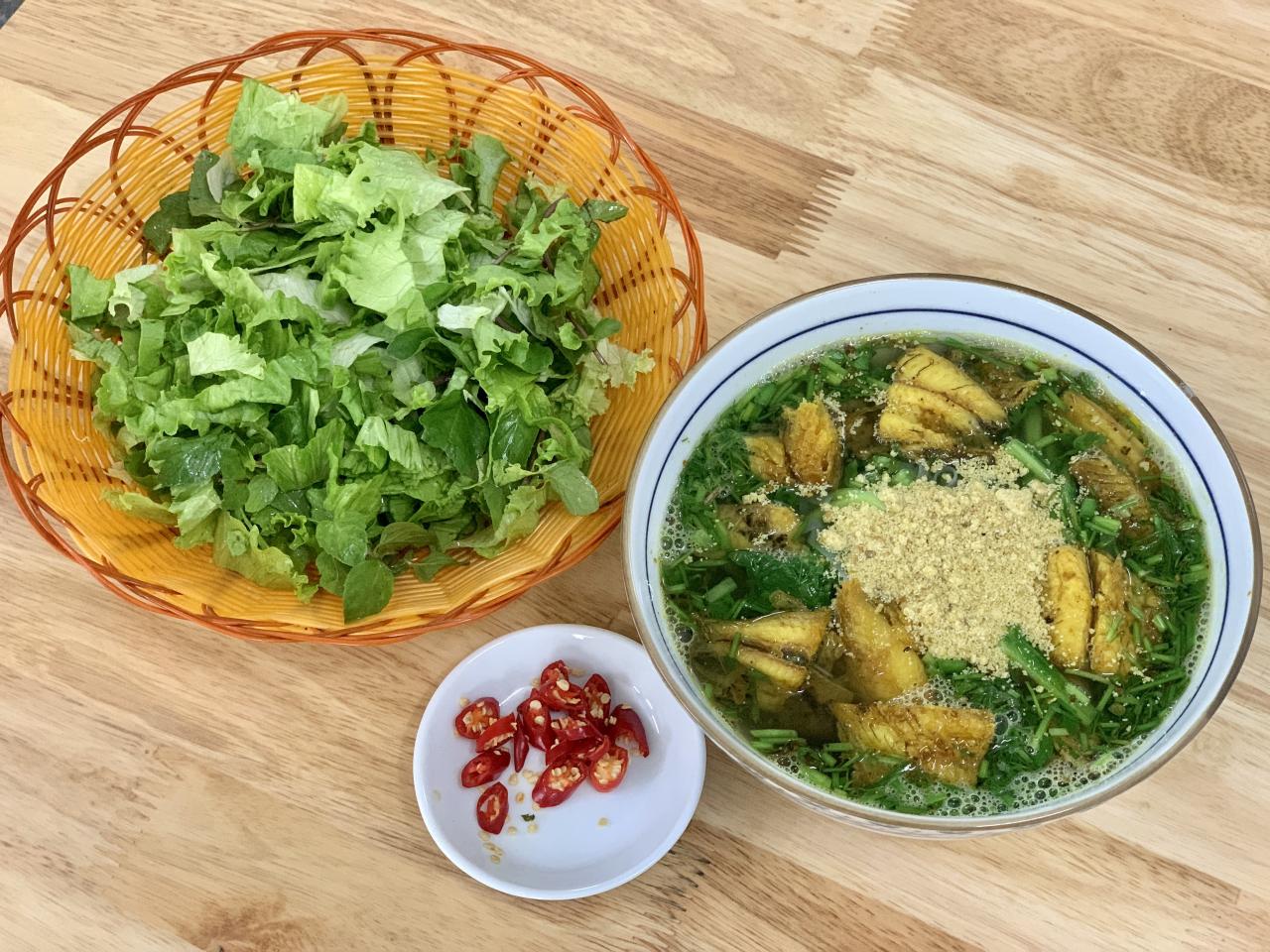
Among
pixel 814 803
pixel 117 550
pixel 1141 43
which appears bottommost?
pixel 117 550

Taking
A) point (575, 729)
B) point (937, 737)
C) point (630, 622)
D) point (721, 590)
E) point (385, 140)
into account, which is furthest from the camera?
point (385, 140)

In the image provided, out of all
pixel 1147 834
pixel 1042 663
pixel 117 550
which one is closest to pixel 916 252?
pixel 1042 663

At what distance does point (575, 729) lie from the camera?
1.96 meters

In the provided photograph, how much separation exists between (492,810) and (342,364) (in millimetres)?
856

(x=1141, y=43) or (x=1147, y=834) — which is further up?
(x=1141, y=43)

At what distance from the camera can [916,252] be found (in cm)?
226

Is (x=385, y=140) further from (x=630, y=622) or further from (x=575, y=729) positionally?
(x=575, y=729)

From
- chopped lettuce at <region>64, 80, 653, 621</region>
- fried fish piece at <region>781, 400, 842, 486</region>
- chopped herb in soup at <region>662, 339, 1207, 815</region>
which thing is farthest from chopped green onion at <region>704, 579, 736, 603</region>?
chopped lettuce at <region>64, 80, 653, 621</region>

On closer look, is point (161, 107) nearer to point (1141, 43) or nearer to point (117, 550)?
point (117, 550)

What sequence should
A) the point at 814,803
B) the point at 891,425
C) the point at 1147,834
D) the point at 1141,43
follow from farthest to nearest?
the point at 1141,43
the point at 1147,834
the point at 891,425
the point at 814,803

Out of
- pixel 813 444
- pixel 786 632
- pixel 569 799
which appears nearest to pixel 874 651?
pixel 786 632

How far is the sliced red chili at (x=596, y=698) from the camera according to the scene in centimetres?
200

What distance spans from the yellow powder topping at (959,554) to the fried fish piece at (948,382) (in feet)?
0.30

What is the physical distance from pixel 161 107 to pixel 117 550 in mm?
1062
